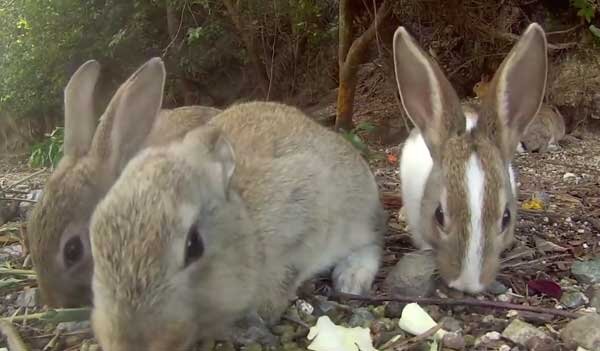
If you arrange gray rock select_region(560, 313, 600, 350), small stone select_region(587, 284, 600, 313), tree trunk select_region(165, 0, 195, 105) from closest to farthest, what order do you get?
gray rock select_region(560, 313, 600, 350) → small stone select_region(587, 284, 600, 313) → tree trunk select_region(165, 0, 195, 105)

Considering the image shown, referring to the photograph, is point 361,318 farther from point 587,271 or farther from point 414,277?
point 587,271

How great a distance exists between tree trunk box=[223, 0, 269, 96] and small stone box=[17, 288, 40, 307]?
4204 mm

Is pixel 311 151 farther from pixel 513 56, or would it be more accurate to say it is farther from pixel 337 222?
pixel 513 56

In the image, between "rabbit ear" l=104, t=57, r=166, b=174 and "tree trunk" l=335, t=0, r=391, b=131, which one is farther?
"tree trunk" l=335, t=0, r=391, b=131

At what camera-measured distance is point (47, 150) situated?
4.89 m

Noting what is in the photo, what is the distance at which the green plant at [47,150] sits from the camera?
446cm

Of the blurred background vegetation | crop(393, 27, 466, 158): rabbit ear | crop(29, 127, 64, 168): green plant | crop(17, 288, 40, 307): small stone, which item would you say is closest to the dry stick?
Result: crop(393, 27, 466, 158): rabbit ear

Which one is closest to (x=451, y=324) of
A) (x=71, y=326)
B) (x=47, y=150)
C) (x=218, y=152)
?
(x=218, y=152)

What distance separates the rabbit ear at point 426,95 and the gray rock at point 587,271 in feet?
2.84

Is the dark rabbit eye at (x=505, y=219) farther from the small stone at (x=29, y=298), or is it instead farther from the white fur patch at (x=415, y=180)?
the small stone at (x=29, y=298)

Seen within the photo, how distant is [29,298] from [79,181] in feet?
2.04

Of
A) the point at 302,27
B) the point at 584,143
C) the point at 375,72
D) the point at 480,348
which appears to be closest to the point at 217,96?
the point at 302,27

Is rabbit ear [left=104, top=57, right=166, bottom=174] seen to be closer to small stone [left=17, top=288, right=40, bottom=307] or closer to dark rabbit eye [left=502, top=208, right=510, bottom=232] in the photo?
small stone [left=17, top=288, right=40, bottom=307]

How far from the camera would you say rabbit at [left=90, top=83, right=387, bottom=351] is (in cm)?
214
